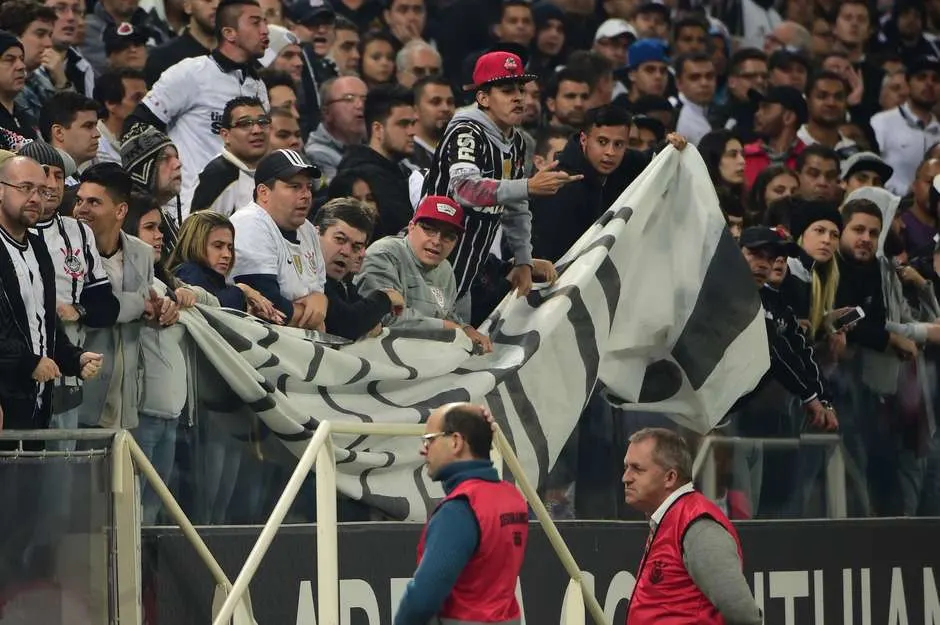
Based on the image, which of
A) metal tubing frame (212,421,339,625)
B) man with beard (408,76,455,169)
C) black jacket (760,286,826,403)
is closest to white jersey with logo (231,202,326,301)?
metal tubing frame (212,421,339,625)

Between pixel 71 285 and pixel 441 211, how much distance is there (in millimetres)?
2206

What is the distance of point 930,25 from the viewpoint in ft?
68.1

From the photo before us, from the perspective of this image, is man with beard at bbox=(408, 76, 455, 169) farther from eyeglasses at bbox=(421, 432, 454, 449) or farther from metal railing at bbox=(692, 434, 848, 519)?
eyeglasses at bbox=(421, 432, 454, 449)

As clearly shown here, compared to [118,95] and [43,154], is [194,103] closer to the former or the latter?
[118,95]

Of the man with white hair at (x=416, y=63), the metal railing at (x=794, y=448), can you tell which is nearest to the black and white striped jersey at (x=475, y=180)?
the metal railing at (x=794, y=448)

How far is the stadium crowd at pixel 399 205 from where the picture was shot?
7.56 m

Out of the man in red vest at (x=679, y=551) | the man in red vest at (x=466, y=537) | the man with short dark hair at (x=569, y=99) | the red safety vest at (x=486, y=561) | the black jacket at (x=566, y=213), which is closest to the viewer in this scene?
the man in red vest at (x=466, y=537)

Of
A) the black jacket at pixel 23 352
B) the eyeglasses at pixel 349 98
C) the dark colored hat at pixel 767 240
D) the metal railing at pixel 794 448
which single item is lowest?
the metal railing at pixel 794 448

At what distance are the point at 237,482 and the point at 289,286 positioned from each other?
106 centimetres

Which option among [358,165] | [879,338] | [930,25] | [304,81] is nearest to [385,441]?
[358,165]

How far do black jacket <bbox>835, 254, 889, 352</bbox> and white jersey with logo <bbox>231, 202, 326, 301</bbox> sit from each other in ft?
12.2

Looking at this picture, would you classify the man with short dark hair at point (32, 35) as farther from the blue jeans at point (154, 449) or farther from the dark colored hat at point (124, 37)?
the blue jeans at point (154, 449)

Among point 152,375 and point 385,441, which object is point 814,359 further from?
point 152,375

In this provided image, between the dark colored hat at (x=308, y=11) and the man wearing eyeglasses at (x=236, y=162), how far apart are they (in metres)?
4.21
